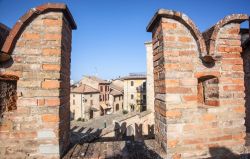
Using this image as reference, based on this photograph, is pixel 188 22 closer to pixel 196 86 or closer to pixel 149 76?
pixel 196 86

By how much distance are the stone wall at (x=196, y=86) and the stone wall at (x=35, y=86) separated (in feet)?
5.10

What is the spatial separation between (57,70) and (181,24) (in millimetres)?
2015

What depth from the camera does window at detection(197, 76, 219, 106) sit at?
9.22 feet

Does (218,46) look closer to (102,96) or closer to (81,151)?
(81,151)

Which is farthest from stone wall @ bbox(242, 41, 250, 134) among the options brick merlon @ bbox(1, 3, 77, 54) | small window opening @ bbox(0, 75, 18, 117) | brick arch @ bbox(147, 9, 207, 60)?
small window opening @ bbox(0, 75, 18, 117)

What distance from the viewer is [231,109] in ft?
9.14

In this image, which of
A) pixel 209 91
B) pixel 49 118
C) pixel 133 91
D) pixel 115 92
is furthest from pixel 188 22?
pixel 115 92

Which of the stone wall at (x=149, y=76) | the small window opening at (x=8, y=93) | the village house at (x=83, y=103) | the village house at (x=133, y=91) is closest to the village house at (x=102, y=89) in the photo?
the village house at (x=83, y=103)

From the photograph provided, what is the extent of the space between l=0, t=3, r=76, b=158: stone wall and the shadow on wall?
2.32 meters

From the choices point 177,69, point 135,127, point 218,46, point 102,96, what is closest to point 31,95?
point 177,69

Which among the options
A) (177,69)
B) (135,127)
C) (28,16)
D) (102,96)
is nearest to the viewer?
(28,16)

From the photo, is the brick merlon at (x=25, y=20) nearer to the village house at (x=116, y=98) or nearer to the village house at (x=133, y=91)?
the village house at (x=133, y=91)

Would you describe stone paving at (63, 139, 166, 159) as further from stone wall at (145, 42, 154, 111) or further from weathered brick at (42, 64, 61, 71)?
stone wall at (145, 42, 154, 111)

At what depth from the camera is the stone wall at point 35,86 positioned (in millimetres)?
2424
